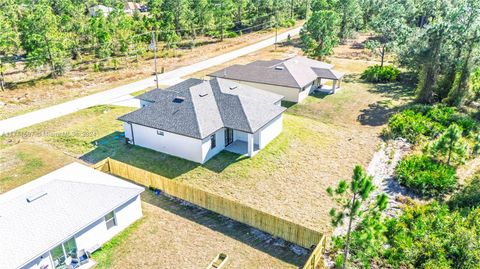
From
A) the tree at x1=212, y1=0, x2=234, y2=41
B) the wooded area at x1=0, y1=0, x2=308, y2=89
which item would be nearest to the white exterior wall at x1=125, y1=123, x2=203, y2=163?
the wooded area at x1=0, y1=0, x2=308, y2=89

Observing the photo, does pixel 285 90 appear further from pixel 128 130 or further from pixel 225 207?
pixel 225 207

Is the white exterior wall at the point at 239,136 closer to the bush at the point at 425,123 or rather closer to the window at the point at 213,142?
the window at the point at 213,142

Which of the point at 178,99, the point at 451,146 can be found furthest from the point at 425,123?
the point at 178,99

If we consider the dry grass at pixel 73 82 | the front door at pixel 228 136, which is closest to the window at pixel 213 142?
the front door at pixel 228 136

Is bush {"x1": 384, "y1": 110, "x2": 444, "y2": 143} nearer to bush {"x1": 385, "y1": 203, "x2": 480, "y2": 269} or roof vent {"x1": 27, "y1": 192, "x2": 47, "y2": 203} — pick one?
bush {"x1": 385, "y1": 203, "x2": 480, "y2": 269}

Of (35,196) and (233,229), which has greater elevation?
(35,196)

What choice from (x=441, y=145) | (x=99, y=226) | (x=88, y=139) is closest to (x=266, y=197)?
(x=99, y=226)
